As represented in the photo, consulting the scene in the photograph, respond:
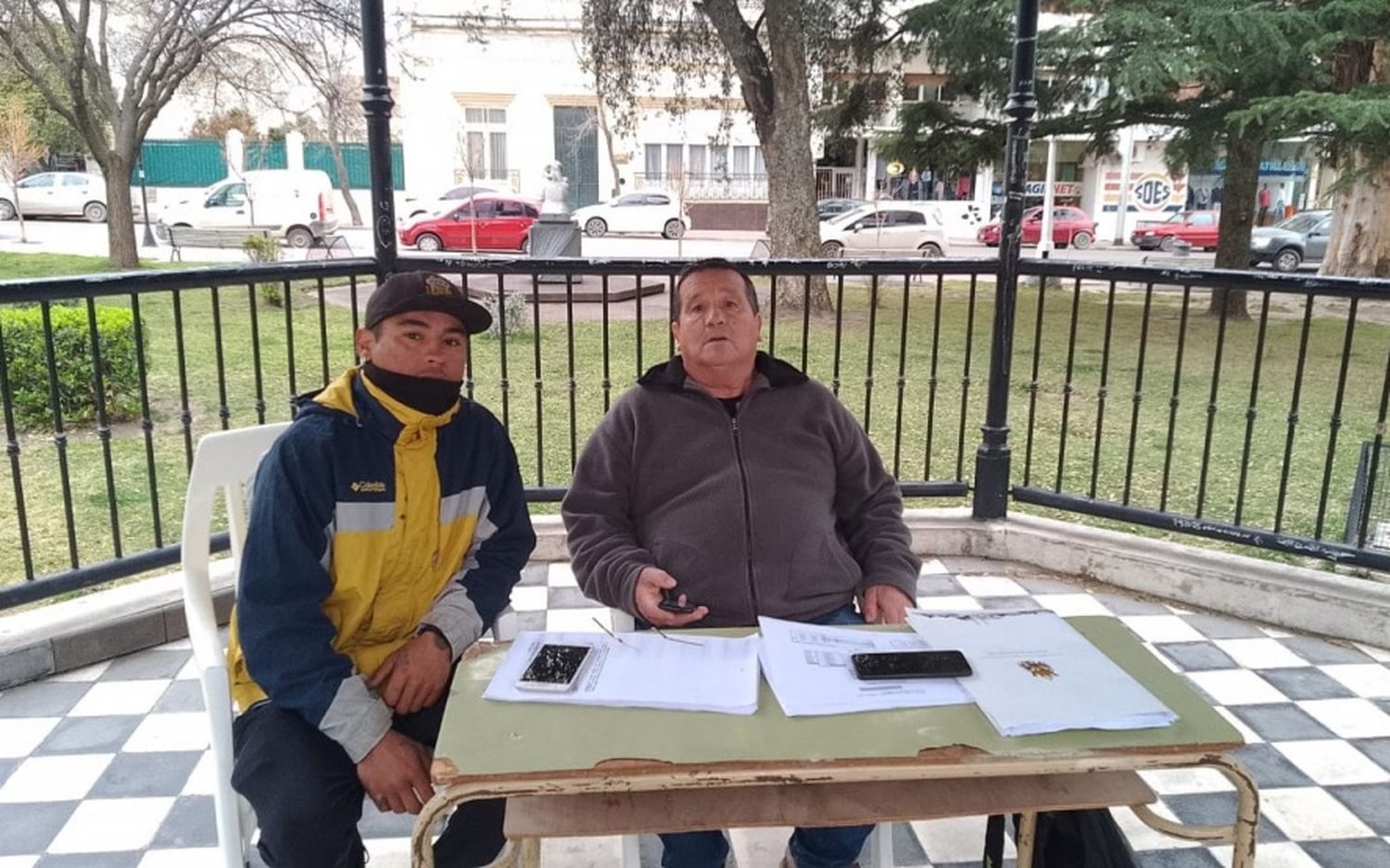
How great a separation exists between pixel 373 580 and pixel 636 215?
25.2 m

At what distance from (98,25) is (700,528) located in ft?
64.6

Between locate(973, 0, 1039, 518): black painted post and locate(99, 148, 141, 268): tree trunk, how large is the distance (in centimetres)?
1571

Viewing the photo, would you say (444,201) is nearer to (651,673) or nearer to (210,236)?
(210,236)

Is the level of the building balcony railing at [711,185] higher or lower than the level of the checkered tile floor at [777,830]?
higher

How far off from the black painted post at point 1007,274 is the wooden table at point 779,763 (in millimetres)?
2449

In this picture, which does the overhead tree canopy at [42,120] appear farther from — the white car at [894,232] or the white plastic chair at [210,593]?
the white plastic chair at [210,593]

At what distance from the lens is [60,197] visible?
86.6 feet

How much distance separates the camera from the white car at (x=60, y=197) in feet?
86.2

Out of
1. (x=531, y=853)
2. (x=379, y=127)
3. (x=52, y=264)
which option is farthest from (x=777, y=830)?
(x=52, y=264)

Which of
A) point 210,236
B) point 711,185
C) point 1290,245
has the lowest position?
point 210,236

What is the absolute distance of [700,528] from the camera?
202cm

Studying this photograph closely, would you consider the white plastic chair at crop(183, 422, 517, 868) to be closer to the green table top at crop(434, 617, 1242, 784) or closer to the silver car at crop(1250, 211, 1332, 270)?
the green table top at crop(434, 617, 1242, 784)

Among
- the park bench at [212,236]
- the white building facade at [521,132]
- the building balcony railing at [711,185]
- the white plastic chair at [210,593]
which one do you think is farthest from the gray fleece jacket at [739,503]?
the building balcony railing at [711,185]

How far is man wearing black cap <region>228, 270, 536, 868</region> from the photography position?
1.59 meters
